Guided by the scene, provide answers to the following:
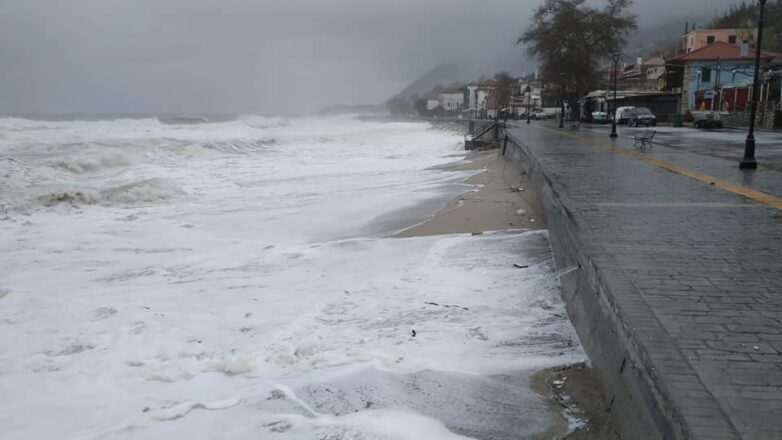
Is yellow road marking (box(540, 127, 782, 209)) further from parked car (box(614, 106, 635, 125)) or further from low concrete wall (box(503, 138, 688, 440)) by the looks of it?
parked car (box(614, 106, 635, 125))

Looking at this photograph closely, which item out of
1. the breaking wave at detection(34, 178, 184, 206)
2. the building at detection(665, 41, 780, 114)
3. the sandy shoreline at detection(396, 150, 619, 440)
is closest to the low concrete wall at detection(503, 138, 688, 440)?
the sandy shoreline at detection(396, 150, 619, 440)

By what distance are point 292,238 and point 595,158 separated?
9257 millimetres

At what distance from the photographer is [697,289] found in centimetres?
472

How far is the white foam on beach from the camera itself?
433 centimetres

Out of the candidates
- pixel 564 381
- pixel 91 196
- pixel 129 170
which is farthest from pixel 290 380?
pixel 129 170

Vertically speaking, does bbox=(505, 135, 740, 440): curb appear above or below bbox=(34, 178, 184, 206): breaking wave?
above

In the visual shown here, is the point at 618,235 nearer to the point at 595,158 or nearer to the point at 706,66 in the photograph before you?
the point at 595,158

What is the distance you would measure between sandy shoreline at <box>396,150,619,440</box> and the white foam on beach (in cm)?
18

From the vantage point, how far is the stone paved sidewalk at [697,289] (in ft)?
9.71

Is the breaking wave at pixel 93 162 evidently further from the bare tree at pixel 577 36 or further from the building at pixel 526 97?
the building at pixel 526 97

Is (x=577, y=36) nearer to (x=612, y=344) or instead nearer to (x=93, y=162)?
(x=93, y=162)

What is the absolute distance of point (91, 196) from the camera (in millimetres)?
15383

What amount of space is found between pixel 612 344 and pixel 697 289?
1069mm

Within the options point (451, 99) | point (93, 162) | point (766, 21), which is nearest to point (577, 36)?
point (766, 21)
